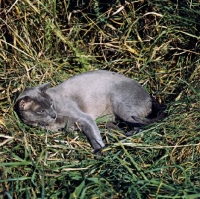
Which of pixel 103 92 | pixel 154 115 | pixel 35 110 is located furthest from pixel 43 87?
pixel 154 115

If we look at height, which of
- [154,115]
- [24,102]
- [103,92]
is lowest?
[154,115]

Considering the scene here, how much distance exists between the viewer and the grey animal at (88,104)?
348 cm

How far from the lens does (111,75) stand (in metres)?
3.87

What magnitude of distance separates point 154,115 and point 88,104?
1.93 feet

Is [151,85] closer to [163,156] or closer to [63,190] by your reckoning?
[163,156]

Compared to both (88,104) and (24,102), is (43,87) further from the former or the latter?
(88,104)

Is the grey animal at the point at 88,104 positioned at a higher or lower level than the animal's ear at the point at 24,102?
lower

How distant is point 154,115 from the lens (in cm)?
371

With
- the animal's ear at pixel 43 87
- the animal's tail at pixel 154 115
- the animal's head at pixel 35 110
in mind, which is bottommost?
the animal's tail at pixel 154 115

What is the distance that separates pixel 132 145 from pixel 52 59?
5.09ft

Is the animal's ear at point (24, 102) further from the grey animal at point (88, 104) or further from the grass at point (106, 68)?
the grass at point (106, 68)

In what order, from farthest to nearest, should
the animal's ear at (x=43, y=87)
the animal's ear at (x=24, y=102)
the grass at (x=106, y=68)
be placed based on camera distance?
→ 1. the animal's ear at (x=43, y=87)
2. the animal's ear at (x=24, y=102)
3. the grass at (x=106, y=68)

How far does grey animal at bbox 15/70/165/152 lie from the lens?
3.48 metres

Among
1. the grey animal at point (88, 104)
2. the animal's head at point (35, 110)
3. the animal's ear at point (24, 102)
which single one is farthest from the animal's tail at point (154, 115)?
the animal's ear at point (24, 102)
